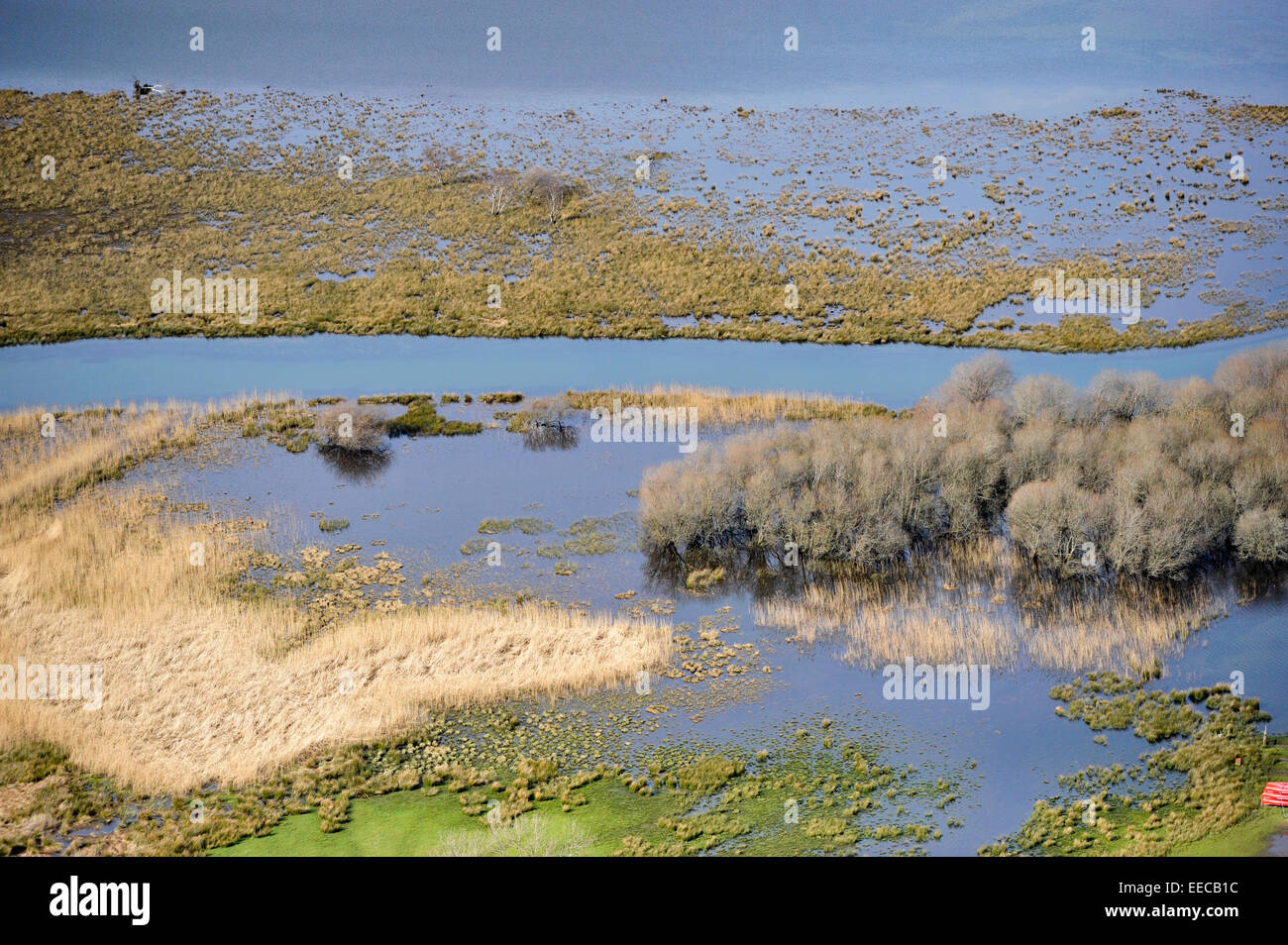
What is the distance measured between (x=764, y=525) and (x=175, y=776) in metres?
18.1

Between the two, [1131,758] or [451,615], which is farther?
[451,615]

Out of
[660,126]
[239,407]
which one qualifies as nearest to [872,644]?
[239,407]

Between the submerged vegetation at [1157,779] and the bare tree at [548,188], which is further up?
the bare tree at [548,188]

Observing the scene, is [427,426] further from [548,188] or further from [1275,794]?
[1275,794]

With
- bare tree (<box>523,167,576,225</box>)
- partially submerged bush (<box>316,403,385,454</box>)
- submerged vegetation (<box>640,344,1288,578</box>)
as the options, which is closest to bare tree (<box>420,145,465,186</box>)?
bare tree (<box>523,167,576,225</box>)

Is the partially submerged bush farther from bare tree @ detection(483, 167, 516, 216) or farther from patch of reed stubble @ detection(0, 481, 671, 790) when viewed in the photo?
bare tree @ detection(483, 167, 516, 216)

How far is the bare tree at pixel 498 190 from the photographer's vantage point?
73000 mm

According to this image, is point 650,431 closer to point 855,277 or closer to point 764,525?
point 764,525

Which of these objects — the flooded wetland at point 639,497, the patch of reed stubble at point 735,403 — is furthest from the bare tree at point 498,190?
the patch of reed stubble at point 735,403

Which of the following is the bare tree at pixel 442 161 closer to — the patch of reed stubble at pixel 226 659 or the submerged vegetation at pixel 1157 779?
the patch of reed stubble at pixel 226 659

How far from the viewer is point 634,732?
27797 millimetres

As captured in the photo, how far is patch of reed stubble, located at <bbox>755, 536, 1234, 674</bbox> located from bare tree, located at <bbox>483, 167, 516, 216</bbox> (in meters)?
43.8

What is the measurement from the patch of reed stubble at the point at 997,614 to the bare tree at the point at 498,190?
144 ft

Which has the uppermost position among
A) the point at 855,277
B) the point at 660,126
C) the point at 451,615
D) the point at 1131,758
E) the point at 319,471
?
the point at 660,126
